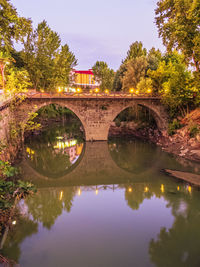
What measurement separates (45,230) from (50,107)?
3106 cm

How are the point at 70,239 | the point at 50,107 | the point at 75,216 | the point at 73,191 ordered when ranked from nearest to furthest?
the point at 70,239 → the point at 75,216 → the point at 73,191 → the point at 50,107

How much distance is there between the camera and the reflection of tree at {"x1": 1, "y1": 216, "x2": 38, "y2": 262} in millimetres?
8086

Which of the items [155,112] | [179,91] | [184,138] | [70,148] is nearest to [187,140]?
[184,138]

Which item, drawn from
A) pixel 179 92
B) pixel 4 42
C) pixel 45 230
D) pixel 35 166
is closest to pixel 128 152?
pixel 179 92

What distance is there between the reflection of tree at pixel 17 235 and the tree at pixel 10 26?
8.10m

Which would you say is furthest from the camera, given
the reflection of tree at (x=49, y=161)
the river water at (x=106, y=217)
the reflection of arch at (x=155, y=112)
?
the reflection of arch at (x=155, y=112)

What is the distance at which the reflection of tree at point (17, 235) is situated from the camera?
809 centimetres

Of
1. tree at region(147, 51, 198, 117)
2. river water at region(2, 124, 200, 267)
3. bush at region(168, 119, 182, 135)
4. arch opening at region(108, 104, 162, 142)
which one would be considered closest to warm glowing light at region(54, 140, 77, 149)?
arch opening at region(108, 104, 162, 142)

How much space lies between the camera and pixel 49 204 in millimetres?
12625

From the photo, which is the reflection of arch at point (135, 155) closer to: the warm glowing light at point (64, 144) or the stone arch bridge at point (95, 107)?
the stone arch bridge at point (95, 107)

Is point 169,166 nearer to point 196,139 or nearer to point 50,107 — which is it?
point 196,139

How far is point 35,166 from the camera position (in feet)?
65.4

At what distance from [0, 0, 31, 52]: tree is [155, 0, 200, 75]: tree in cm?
1331

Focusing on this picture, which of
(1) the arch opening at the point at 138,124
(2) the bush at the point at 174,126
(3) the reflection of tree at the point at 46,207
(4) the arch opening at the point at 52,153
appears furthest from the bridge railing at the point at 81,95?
(3) the reflection of tree at the point at 46,207
